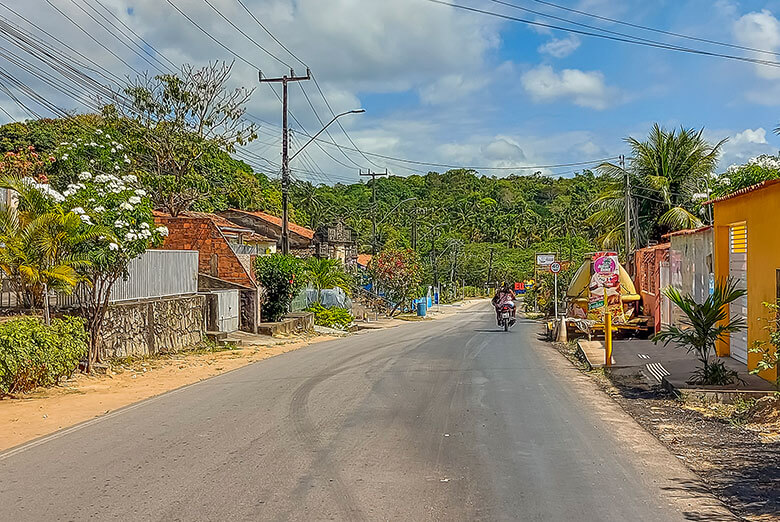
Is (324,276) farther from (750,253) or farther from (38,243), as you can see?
(750,253)

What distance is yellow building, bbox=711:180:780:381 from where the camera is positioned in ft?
44.8

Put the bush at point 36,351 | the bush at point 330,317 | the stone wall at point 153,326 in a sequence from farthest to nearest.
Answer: the bush at point 330,317 → the stone wall at point 153,326 → the bush at point 36,351

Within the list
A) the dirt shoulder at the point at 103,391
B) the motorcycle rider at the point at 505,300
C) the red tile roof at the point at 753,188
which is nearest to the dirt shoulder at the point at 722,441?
the red tile roof at the point at 753,188

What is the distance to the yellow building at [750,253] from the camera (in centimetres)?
1364

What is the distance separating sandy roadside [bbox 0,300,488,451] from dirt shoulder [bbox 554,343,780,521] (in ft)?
26.5

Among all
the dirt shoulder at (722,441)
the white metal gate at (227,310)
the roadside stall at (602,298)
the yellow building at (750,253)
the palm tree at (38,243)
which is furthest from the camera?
the white metal gate at (227,310)

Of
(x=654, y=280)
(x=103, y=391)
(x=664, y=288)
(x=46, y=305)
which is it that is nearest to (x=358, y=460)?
(x=103, y=391)

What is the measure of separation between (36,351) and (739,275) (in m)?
13.8

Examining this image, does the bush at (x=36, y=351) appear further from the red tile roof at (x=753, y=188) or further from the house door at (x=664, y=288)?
the house door at (x=664, y=288)

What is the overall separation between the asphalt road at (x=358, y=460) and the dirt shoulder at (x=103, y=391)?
0.63 metres

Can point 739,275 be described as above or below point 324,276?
below

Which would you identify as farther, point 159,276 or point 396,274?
point 396,274

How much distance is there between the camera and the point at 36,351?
13.5 m

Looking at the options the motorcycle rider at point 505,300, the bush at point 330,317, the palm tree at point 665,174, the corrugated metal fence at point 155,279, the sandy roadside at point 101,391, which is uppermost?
the palm tree at point 665,174
